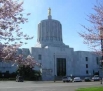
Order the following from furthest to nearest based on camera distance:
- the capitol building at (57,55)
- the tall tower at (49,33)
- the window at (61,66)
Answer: the tall tower at (49,33), the window at (61,66), the capitol building at (57,55)

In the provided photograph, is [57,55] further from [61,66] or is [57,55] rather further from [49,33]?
[49,33]

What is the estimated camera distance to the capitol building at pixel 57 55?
3985 inches

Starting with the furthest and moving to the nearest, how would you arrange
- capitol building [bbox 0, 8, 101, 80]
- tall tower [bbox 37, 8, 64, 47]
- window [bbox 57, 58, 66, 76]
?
1. tall tower [bbox 37, 8, 64, 47]
2. window [bbox 57, 58, 66, 76]
3. capitol building [bbox 0, 8, 101, 80]

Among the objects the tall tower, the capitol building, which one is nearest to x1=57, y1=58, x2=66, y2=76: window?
the capitol building

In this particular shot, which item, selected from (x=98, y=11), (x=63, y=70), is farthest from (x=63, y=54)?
(x=98, y=11)

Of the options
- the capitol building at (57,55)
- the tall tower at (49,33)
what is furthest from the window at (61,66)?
the tall tower at (49,33)

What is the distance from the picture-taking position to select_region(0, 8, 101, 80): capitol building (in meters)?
101

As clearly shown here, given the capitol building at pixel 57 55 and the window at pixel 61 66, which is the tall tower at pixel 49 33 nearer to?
the capitol building at pixel 57 55

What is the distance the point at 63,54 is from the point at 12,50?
94210 mm

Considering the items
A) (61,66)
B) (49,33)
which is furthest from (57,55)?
(49,33)

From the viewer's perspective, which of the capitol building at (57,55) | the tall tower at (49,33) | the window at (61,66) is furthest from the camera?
the tall tower at (49,33)

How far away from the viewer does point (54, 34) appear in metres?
112

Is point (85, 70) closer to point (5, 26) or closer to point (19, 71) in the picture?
point (19, 71)

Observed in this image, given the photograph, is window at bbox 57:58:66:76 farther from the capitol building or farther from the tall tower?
the tall tower
